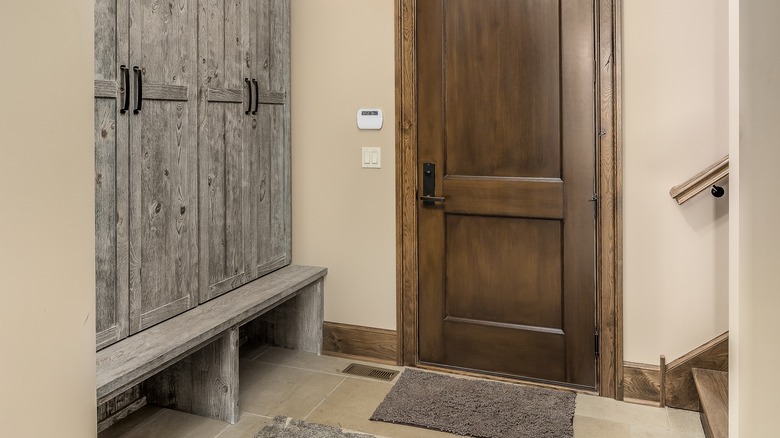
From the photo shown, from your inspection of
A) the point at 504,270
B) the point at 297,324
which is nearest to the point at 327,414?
the point at 297,324

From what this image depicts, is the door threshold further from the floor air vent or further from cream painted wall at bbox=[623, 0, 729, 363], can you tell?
cream painted wall at bbox=[623, 0, 729, 363]

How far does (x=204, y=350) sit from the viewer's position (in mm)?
2461

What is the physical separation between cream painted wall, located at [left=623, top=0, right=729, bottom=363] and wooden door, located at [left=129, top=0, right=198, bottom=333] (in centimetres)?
191

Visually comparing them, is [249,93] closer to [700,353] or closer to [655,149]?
[655,149]

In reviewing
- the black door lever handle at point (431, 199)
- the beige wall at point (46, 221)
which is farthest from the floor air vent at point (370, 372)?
the beige wall at point (46, 221)

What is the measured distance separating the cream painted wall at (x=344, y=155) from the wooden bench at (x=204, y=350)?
0.61ft

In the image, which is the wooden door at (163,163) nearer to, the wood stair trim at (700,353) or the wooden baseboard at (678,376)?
the wooden baseboard at (678,376)

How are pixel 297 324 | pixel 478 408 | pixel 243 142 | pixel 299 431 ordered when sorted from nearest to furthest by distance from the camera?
pixel 299 431, pixel 478 408, pixel 243 142, pixel 297 324

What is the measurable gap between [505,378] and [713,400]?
36.3 inches

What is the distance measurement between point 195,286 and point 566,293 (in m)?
1.70

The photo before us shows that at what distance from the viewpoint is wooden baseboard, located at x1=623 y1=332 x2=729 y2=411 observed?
251cm

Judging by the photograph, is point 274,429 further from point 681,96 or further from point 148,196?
point 681,96

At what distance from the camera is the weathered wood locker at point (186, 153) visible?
210 centimetres

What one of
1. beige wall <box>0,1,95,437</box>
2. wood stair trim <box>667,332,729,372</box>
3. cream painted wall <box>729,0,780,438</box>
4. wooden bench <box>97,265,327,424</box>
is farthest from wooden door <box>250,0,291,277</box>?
cream painted wall <box>729,0,780,438</box>
